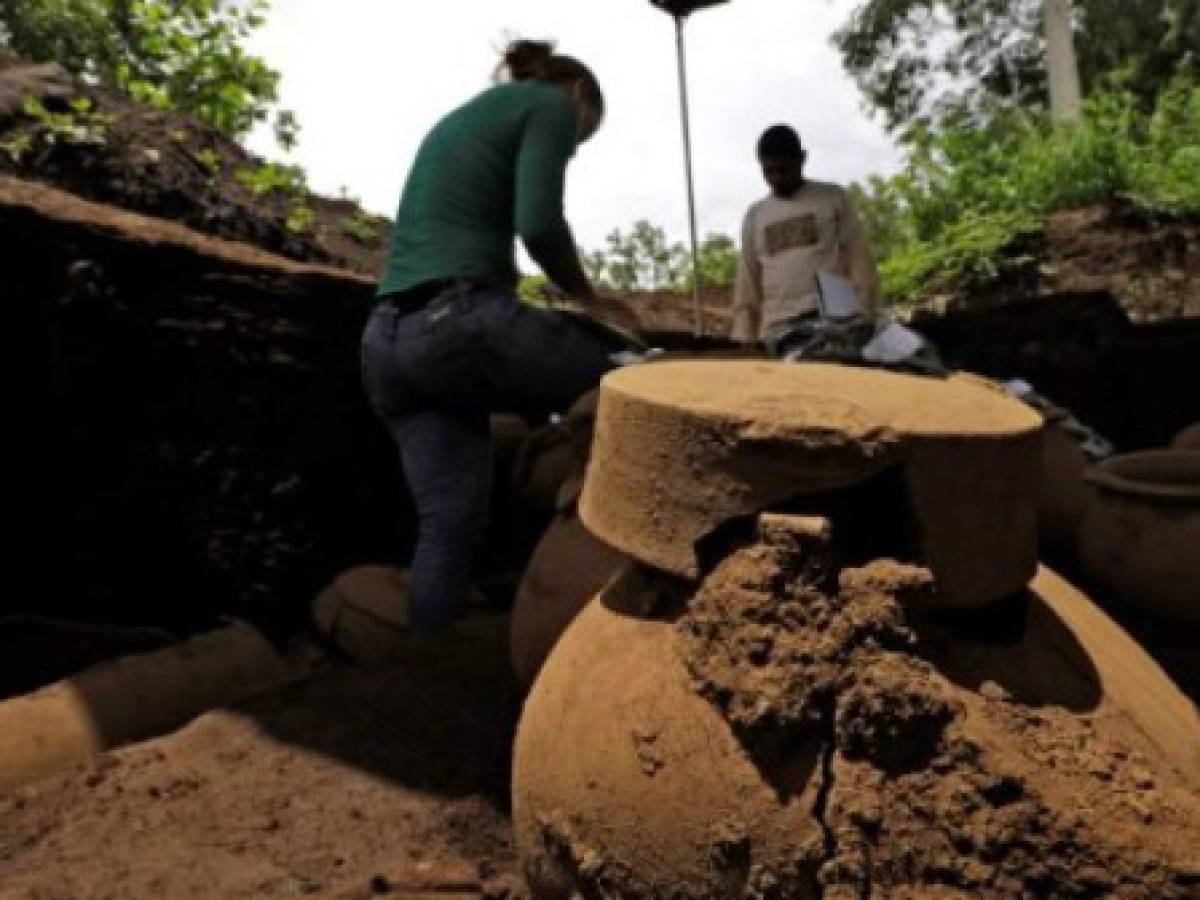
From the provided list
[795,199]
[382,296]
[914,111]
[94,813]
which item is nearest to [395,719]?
[94,813]

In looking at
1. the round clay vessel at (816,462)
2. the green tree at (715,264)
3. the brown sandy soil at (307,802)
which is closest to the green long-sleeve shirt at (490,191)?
the brown sandy soil at (307,802)

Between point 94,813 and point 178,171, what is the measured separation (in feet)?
12.6

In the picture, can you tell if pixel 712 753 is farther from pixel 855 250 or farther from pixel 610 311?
pixel 855 250

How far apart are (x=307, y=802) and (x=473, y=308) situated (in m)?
1.26

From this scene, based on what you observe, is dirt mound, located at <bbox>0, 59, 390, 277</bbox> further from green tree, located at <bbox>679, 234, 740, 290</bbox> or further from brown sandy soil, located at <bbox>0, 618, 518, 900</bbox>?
green tree, located at <bbox>679, 234, 740, 290</bbox>

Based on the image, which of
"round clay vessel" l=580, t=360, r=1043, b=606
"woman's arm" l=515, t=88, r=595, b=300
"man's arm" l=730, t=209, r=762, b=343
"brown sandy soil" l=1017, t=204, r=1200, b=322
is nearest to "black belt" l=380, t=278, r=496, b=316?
"woman's arm" l=515, t=88, r=595, b=300

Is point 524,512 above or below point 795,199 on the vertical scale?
below

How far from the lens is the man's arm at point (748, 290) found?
5.25m

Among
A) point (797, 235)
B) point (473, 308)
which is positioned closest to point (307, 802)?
point (473, 308)

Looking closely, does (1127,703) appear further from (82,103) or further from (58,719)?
(82,103)

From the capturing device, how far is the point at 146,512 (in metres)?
3.81

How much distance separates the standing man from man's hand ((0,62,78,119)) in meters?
3.34

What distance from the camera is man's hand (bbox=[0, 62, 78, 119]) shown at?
5.18 meters

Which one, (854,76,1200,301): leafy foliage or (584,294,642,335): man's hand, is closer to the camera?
(584,294,642,335): man's hand
